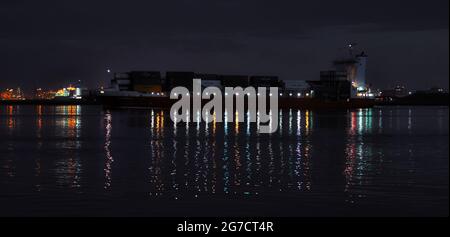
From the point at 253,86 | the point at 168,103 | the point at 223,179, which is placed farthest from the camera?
the point at 253,86

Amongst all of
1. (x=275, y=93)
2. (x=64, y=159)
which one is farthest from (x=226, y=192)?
(x=275, y=93)

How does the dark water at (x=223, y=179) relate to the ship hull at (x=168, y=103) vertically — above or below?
below

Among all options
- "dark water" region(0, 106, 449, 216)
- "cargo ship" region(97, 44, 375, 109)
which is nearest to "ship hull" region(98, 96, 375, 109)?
"cargo ship" region(97, 44, 375, 109)

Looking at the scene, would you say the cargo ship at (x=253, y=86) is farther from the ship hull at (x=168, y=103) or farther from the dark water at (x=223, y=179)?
the dark water at (x=223, y=179)

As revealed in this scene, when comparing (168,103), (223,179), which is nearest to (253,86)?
(168,103)

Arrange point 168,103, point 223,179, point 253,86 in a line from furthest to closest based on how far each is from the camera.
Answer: point 253,86 → point 168,103 → point 223,179

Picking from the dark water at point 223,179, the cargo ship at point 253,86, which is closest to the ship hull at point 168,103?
the cargo ship at point 253,86

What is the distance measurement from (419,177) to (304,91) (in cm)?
8150

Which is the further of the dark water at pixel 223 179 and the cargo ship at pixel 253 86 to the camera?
the cargo ship at pixel 253 86

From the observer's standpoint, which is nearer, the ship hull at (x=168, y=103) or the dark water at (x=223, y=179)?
the dark water at (x=223, y=179)

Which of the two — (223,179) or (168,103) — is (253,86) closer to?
(168,103)

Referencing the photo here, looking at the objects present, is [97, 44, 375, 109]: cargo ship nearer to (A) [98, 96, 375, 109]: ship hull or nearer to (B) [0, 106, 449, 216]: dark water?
(A) [98, 96, 375, 109]: ship hull

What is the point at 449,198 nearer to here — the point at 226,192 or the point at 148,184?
the point at 226,192
